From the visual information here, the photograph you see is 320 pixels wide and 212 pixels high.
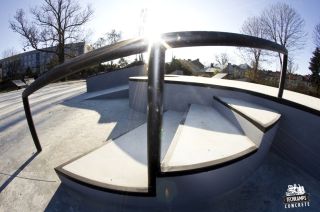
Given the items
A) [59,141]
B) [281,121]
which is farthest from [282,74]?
[59,141]

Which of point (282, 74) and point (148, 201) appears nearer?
point (148, 201)

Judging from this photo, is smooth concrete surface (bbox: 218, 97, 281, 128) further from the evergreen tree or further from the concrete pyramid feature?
the evergreen tree

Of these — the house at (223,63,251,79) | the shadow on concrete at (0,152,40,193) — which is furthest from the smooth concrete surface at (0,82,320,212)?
the house at (223,63,251,79)

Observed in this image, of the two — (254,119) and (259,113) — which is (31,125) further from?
(259,113)

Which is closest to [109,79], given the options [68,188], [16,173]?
[16,173]

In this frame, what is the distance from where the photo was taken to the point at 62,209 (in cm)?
184

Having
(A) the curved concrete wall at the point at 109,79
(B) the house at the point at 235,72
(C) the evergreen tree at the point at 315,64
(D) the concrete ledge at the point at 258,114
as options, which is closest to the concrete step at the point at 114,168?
(D) the concrete ledge at the point at 258,114

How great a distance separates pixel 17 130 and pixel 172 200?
129 inches

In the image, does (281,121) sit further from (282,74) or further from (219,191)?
(219,191)

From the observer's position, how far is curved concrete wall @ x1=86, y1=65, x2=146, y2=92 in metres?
8.86

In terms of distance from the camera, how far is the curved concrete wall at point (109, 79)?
8859 mm

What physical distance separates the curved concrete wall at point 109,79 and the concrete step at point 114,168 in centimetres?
650

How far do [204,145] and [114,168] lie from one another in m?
0.86

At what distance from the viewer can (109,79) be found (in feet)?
30.1
